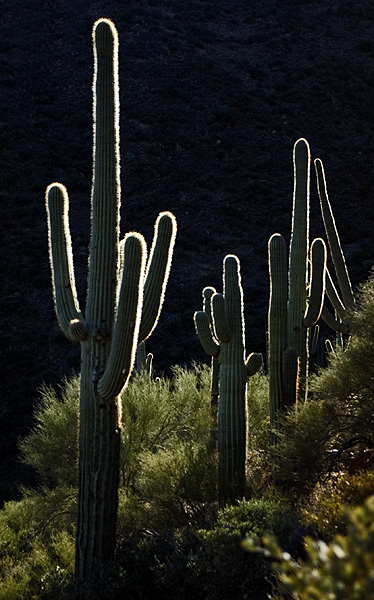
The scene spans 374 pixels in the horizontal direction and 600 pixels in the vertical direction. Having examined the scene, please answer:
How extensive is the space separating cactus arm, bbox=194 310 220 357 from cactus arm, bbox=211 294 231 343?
0.37 m

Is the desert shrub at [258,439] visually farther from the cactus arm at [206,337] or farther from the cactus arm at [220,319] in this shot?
the cactus arm at [220,319]

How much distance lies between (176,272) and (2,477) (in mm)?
12556

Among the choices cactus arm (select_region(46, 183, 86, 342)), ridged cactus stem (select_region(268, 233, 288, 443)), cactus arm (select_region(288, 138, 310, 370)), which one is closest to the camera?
cactus arm (select_region(46, 183, 86, 342))

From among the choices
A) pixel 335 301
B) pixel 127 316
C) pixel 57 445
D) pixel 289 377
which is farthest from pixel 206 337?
pixel 57 445

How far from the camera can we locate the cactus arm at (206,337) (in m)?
9.02

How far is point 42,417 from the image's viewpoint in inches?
529

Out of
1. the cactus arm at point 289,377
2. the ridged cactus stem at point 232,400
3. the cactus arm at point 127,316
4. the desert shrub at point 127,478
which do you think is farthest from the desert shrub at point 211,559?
the cactus arm at point 289,377

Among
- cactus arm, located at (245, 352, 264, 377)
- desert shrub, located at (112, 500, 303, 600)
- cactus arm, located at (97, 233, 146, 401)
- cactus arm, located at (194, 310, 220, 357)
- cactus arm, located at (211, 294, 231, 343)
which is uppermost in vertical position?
cactus arm, located at (97, 233, 146, 401)

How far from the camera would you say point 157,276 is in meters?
7.45

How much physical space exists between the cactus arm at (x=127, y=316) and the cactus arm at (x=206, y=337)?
254cm

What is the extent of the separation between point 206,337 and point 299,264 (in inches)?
81.7

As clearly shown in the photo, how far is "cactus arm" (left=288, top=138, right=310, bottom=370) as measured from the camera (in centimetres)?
994

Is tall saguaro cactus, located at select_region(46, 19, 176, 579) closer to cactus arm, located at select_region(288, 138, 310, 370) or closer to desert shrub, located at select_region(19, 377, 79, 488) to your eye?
cactus arm, located at select_region(288, 138, 310, 370)

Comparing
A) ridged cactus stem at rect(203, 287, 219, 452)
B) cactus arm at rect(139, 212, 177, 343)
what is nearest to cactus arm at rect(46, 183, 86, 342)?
cactus arm at rect(139, 212, 177, 343)
